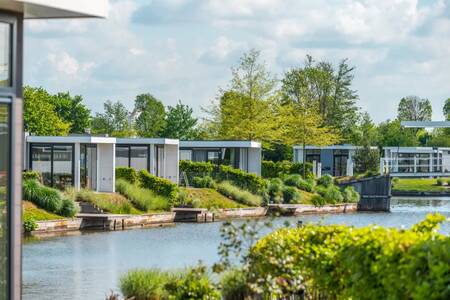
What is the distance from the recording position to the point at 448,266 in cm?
611

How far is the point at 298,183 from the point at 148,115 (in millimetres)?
45581

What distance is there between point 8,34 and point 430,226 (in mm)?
3316

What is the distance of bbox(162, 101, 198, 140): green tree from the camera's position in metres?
82.6

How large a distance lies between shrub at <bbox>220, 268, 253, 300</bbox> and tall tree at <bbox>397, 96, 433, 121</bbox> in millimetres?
112858

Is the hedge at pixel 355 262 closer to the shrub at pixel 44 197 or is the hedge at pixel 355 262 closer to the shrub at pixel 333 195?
the shrub at pixel 44 197

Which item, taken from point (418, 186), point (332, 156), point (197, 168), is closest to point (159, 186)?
point (197, 168)

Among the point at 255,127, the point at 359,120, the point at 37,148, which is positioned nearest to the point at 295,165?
the point at 255,127

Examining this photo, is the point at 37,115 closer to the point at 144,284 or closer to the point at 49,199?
the point at 49,199

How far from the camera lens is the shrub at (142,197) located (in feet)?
134

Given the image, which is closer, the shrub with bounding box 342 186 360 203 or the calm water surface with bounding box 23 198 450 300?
the calm water surface with bounding box 23 198 450 300

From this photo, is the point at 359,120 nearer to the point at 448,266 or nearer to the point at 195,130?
the point at 195,130

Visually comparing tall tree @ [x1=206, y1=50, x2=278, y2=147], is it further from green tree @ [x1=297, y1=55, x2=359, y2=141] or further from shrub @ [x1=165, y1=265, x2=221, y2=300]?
shrub @ [x1=165, y1=265, x2=221, y2=300]

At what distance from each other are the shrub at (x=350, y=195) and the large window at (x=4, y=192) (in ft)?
159

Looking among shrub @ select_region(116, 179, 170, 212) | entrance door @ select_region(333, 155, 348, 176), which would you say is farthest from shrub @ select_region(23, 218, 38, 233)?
entrance door @ select_region(333, 155, 348, 176)
